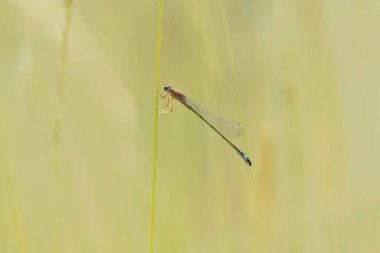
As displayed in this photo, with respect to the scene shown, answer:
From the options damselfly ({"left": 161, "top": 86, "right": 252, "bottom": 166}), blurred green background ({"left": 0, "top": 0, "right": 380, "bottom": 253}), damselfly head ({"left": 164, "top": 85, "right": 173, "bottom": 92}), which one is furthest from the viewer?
damselfly head ({"left": 164, "top": 85, "right": 173, "bottom": 92})

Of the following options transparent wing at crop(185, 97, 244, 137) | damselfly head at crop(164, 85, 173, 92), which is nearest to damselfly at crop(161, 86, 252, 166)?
transparent wing at crop(185, 97, 244, 137)

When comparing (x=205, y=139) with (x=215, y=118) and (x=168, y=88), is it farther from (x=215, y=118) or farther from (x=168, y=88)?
(x=168, y=88)

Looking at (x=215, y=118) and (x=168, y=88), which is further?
(x=168, y=88)

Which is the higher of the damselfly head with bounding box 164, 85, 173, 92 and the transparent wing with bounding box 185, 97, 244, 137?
the damselfly head with bounding box 164, 85, 173, 92

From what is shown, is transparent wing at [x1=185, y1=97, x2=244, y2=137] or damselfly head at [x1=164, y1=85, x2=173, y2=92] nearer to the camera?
transparent wing at [x1=185, y1=97, x2=244, y2=137]

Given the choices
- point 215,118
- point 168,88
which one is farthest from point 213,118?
point 168,88

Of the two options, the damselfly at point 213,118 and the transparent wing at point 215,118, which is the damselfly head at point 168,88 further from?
the transparent wing at point 215,118

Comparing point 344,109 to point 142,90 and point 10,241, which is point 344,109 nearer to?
point 142,90

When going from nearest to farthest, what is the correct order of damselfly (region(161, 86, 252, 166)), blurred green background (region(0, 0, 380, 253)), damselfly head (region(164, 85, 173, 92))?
blurred green background (region(0, 0, 380, 253)), damselfly (region(161, 86, 252, 166)), damselfly head (region(164, 85, 173, 92))

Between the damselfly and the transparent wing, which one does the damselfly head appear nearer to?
the damselfly

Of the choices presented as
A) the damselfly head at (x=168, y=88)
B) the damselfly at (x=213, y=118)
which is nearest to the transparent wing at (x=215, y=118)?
the damselfly at (x=213, y=118)
